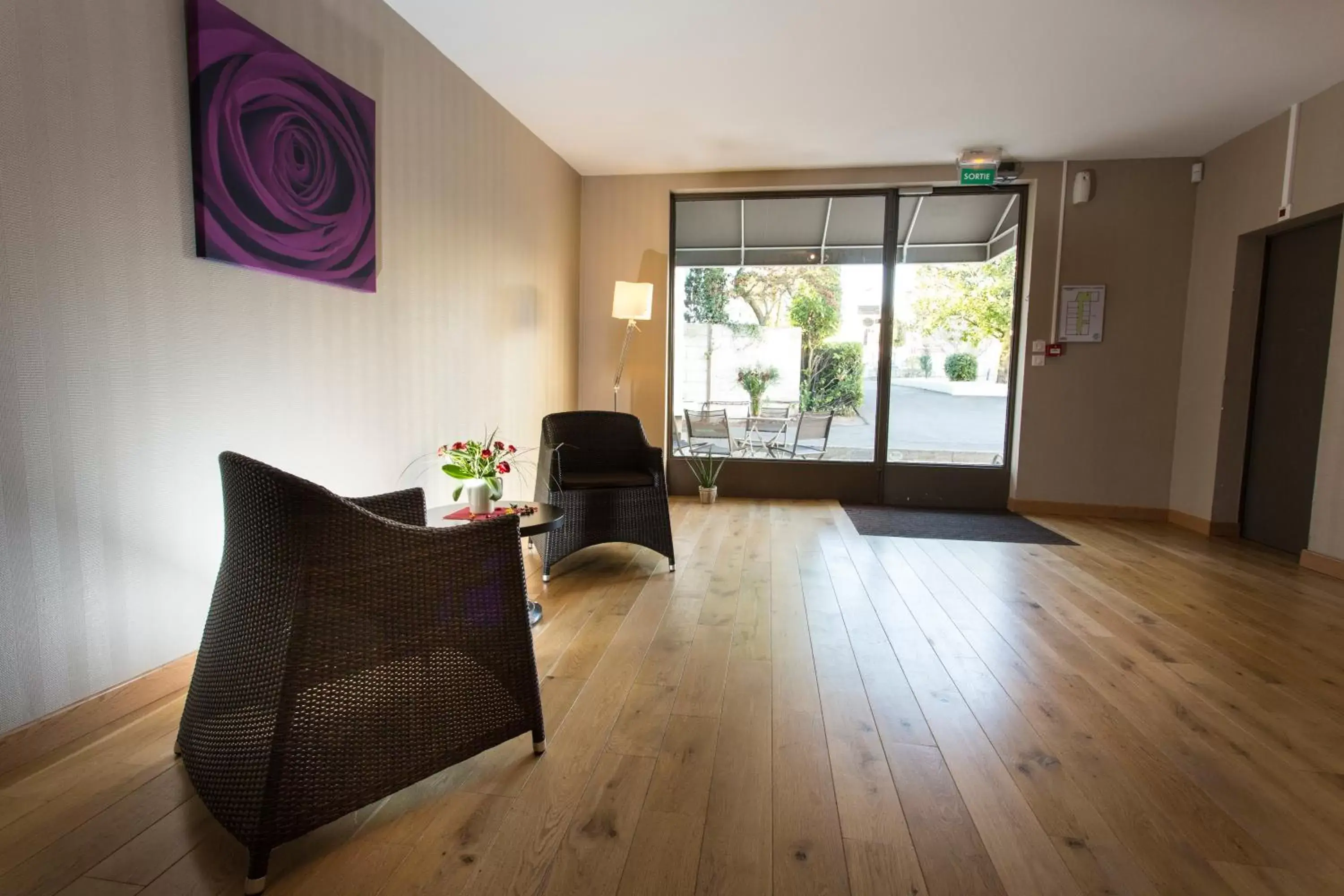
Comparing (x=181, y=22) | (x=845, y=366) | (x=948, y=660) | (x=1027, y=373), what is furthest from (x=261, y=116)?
(x=1027, y=373)

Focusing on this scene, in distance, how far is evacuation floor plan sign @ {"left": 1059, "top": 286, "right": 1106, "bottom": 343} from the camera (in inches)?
191

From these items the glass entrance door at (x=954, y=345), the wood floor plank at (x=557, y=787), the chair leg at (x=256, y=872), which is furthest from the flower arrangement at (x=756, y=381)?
the chair leg at (x=256, y=872)

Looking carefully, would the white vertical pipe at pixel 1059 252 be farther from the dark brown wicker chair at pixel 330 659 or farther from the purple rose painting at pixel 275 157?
the dark brown wicker chair at pixel 330 659

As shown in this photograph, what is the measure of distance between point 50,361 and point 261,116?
1041mm

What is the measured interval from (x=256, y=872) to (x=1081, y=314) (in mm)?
5570

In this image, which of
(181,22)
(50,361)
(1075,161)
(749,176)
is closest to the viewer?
(50,361)

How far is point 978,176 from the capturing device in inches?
189

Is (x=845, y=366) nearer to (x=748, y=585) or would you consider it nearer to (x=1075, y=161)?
(x=1075, y=161)

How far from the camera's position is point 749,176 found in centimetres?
520

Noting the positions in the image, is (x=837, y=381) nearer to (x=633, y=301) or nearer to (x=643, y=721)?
(x=633, y=301)

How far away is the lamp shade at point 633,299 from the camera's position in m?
4.75

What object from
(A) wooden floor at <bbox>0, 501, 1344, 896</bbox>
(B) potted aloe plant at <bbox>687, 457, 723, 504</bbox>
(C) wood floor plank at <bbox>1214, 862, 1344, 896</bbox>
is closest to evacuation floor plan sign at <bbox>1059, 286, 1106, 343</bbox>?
(A) wooden floor at <bbox>0, 501, 1344, 896</bbox>

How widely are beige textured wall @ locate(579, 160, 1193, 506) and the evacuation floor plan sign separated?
0.06 metres

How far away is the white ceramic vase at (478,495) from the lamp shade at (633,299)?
2.47 m
